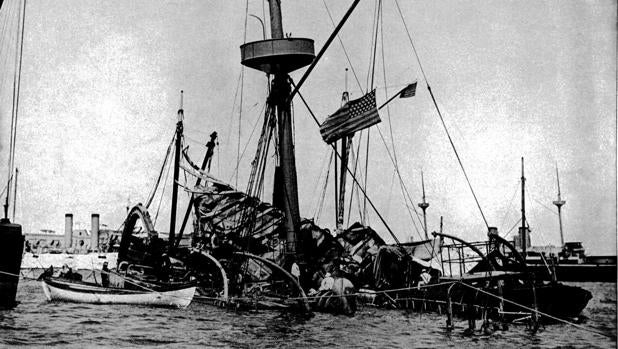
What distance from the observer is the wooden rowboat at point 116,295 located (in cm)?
2100

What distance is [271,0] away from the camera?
2348cm

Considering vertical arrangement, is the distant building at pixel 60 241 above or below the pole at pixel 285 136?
below

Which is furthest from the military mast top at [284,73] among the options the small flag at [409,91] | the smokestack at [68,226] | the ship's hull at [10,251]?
the ship's hull at [10,251]

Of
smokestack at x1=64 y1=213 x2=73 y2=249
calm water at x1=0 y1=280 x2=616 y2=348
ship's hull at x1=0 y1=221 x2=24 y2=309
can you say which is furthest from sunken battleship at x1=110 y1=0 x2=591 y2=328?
ship's hull at x1=0 y1=221 x2=24 y2=309

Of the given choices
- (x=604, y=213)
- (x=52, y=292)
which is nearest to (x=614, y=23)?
(x=604, y=213)

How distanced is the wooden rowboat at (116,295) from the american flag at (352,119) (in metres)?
6.23

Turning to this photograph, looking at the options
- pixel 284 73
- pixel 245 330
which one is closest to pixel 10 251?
pixel 245 330

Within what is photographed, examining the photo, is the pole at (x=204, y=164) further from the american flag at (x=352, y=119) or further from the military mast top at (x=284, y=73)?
the american flag at (x=352, y=119)

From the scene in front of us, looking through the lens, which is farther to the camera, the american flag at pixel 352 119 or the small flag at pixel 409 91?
the american flag at pixel 352 119

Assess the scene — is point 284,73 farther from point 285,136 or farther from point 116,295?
point 116,295

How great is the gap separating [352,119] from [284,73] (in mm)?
3416

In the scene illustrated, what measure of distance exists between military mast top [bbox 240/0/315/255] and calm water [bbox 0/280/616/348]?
13.4 ft

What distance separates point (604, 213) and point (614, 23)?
2.98 m

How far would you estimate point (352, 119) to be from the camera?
71.0 ft
